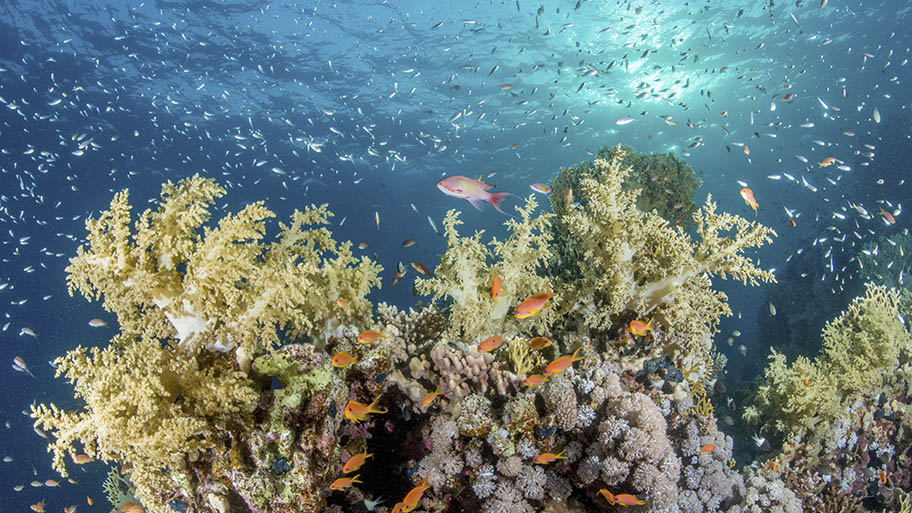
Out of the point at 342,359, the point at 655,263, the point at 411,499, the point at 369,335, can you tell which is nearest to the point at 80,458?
the point at 342,359

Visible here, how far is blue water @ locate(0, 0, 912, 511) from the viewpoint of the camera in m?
22.0

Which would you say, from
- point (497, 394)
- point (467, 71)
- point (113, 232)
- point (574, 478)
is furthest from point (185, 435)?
point (467, 71)

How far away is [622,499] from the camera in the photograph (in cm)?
351

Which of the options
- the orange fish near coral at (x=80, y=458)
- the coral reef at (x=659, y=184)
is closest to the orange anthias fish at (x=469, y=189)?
the orange fish near coral at (x=80, y=458)

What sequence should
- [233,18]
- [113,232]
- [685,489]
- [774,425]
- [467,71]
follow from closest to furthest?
[113,232] < [685,489] < [774,425] < [233,18] < [467,71]

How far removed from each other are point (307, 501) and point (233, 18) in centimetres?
2735

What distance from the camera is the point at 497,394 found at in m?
4.26

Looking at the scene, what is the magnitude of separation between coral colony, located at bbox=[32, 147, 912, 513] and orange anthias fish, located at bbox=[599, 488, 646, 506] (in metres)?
0.09

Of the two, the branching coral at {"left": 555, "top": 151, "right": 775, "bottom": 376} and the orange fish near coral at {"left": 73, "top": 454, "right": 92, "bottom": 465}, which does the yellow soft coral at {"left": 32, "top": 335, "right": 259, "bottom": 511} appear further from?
the branching coral at {"left": 555, "top": 151, "right": 775, "bottom": 376}

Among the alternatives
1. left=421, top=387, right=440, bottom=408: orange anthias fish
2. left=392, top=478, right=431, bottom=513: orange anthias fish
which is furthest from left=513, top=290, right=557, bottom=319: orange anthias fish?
left=392, top=478, right=431, bottom=513: orange anthias fish

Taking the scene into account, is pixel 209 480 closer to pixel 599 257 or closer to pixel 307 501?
pixel 307 501

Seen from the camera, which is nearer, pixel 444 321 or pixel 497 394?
pixel 497 394

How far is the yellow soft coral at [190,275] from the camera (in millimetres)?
3381

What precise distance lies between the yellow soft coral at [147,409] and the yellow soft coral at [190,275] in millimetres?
292
